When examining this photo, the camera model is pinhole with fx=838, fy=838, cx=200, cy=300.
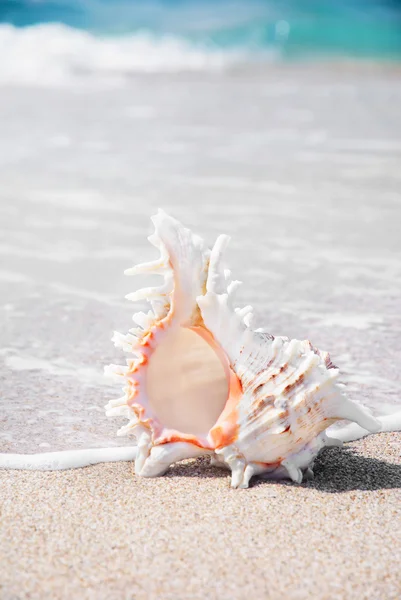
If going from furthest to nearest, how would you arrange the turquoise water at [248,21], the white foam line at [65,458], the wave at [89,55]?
the turquoise water at [248,21] → the wave at [89,55] → the white foam line at [65,458]

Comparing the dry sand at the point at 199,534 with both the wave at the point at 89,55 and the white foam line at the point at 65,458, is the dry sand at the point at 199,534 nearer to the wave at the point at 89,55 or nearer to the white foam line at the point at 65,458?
the white foam line at the point at 65,458

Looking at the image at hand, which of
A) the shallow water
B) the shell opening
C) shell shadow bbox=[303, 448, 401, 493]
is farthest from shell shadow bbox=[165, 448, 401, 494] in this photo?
the shallow water

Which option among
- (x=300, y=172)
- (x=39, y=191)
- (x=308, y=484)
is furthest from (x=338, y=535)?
(x=300, y=172)

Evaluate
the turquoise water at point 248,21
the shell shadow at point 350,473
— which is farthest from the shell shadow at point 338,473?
the turquoise water at point 248,21

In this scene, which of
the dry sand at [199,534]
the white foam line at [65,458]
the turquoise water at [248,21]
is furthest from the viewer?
the turquoise water at [248,21]

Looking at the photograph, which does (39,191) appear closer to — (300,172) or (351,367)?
(300,172)
